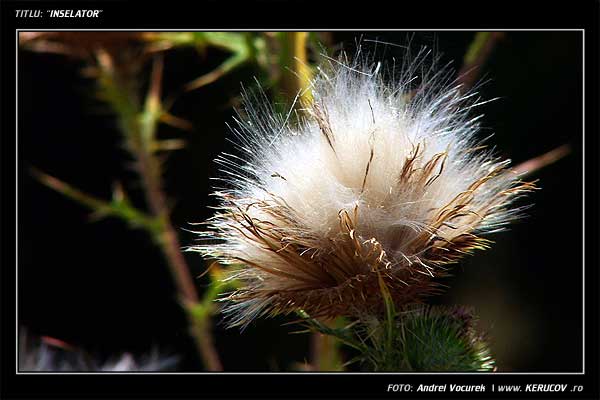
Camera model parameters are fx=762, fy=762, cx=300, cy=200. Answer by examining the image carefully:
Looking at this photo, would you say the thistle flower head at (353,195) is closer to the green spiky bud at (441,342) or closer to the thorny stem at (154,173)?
the green spiky bud at (441,342)

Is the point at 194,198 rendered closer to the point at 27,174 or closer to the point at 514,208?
the point at 27,174

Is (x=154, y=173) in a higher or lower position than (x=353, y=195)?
higher

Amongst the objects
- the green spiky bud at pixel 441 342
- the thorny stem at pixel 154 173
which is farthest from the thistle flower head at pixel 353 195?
the thorny stem at pixel 154 173

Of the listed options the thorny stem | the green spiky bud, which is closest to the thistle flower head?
the green spiky bud

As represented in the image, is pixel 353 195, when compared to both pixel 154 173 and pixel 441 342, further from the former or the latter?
pixel 154 173

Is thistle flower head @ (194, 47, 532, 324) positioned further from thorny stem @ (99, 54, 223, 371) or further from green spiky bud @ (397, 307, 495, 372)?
thorny stem @ (99, 54, 223, 371)

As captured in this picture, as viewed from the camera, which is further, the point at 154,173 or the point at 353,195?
the point at 154,173

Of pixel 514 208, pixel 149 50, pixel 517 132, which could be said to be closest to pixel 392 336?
pixel 514 208

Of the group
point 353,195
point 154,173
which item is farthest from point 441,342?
point 154,173
